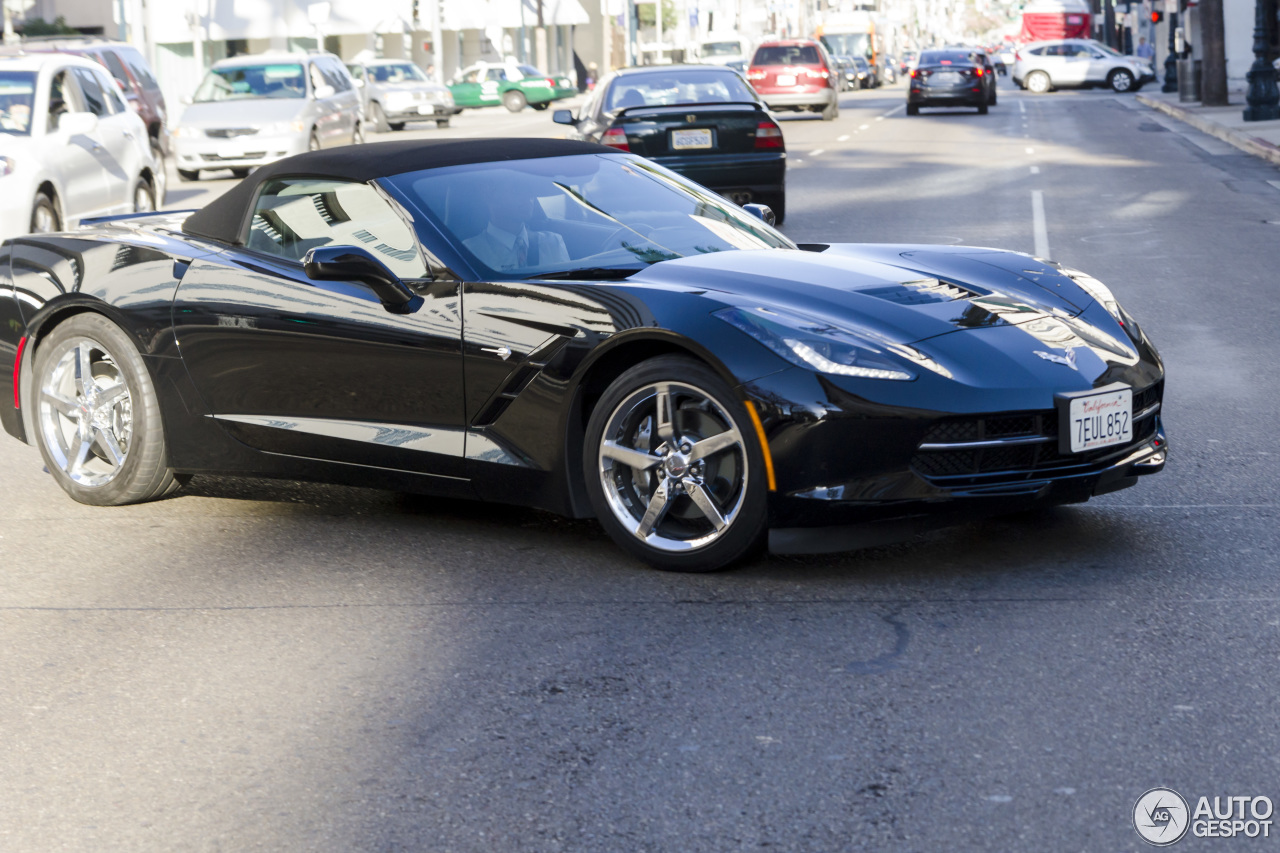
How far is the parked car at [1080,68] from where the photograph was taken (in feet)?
180

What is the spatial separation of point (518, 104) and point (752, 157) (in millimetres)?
42074

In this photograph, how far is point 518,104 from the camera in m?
55.9

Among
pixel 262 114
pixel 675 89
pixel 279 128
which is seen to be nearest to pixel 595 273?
pixel 675 89

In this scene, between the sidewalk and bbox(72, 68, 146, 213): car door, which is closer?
bbox(72, 68, 146, 213): car door

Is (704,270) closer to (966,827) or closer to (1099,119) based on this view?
(966,827)

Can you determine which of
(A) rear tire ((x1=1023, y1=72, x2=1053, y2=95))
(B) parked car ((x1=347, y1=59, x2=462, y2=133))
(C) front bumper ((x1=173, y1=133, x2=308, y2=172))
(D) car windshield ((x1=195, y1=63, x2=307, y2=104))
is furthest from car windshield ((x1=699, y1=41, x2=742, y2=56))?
(C) front bumper ((x1=173, y1=133, x2=308, y2=172))

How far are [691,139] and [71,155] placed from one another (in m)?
5.41

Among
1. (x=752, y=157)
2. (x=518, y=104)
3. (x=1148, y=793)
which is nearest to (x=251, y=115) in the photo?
(x=752, y=157)

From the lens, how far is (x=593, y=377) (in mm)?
5195

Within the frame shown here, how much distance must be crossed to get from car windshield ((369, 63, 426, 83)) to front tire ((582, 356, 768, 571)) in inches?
1482

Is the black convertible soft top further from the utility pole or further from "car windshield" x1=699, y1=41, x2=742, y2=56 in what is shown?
"car windshield" x1=699, y1=41, x2=742, y2=56

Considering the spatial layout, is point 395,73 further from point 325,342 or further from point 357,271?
point 357,271

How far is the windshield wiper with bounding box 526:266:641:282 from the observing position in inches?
211

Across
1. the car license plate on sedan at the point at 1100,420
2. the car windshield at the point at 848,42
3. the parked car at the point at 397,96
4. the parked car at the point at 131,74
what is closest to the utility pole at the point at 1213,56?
the parked car at the point at 397,96
